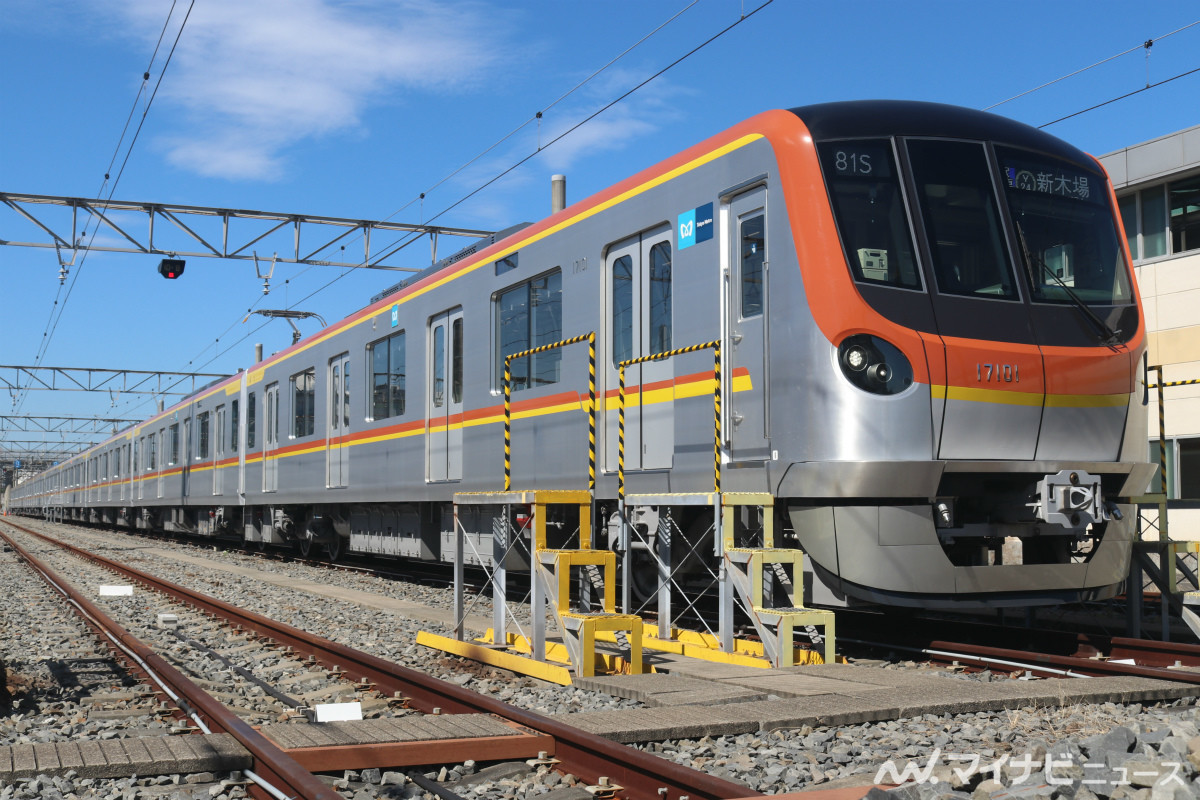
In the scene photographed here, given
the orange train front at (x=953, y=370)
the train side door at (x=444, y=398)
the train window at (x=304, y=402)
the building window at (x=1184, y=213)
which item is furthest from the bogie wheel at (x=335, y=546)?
the building window at (x=1184, y=213)

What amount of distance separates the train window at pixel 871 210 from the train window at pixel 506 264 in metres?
4.21

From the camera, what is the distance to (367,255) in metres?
22.3

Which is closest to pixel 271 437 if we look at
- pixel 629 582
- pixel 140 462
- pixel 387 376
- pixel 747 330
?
pixel 387 376

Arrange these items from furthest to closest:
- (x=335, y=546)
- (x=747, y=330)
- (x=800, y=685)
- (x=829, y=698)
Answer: (x=335, y=546), (x=747, y=330), (x=800, y=685), (x=829, y=698)

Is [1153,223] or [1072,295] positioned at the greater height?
[1153,223]

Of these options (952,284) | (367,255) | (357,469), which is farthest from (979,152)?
(367,255)

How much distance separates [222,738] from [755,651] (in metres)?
3.50

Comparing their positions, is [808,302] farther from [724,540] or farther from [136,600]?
[136,600]

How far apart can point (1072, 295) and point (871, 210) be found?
1504 millimetres

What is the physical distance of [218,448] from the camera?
23.3m

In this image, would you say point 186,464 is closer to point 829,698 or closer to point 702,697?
point 702,697

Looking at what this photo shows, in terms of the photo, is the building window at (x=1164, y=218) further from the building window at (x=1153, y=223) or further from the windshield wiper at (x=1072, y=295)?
the windshield wiper at (x=1072, y=295)

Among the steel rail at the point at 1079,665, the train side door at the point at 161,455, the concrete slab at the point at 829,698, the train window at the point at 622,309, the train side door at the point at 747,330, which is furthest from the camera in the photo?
the train side door at the point at 161,455

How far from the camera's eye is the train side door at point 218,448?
22953 mm
